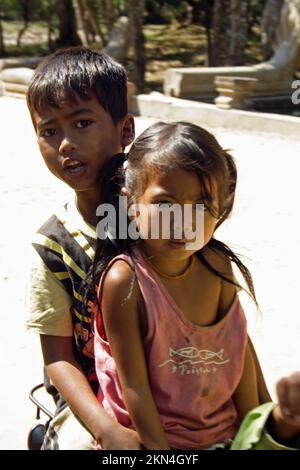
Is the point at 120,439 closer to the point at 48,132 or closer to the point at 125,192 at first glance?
the point at 125,192

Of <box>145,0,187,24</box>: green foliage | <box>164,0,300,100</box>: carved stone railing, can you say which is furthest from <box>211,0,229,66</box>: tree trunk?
<box>145,0,187,24</box>: green foliage

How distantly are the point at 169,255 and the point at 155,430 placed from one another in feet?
1.23

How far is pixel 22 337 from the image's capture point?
4.25 meters

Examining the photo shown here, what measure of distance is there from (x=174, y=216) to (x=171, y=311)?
0.70 ft

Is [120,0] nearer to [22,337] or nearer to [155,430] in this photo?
[22,337]

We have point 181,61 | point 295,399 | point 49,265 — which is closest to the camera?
point 295,399

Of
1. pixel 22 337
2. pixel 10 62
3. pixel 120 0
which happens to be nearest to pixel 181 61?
pixel 120 0

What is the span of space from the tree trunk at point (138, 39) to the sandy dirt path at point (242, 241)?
3.88 m

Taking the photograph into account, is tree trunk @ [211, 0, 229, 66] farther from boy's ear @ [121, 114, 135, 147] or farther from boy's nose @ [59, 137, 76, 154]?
boy's nose @ [59, 137, 76, 154]

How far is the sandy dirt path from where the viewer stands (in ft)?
12.7

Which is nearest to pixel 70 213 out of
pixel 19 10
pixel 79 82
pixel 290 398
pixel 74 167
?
pixel 74 167

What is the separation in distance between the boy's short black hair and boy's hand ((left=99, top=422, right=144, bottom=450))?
2.50 feet

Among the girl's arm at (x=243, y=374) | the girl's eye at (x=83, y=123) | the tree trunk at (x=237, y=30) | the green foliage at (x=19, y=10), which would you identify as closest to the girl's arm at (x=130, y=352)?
the girl's arm at (x=243, y=374)

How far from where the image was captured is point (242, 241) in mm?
6055
